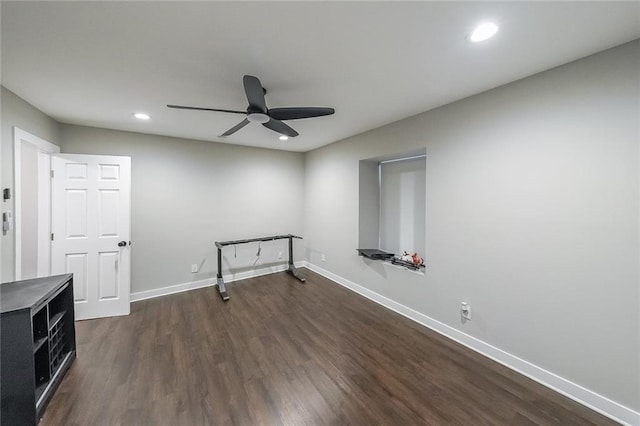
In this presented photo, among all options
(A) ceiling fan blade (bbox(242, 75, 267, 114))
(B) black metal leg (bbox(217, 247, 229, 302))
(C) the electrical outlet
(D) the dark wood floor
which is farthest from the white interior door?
(C) the electrical outlet

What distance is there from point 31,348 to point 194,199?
107 inches

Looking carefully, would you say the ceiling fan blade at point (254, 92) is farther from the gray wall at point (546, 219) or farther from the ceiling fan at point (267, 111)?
the gray wall at point (546, 219)

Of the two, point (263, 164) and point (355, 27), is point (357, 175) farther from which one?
point (355, 27)

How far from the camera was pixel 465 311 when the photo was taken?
251 centimetres

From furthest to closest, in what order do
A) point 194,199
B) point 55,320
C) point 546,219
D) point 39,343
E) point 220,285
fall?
point 194,199
point 220,285
point 55,320
point 546,219
point 39,343

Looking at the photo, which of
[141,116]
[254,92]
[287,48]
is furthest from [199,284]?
[287,48]

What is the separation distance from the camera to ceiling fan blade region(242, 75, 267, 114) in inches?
66.6

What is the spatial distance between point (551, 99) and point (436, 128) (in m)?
0.97

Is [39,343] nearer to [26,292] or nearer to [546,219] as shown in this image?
[26,292]

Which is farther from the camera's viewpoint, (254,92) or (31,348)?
(254,92)

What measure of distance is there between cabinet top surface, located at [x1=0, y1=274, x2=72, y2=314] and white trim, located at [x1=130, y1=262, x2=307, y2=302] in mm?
1581

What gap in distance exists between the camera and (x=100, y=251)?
3082mm

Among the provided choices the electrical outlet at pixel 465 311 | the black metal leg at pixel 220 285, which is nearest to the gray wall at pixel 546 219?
the electrical outlet at pixel 465 311

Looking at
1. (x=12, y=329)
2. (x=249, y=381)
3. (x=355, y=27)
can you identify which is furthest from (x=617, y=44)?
(x=12, y=329)
